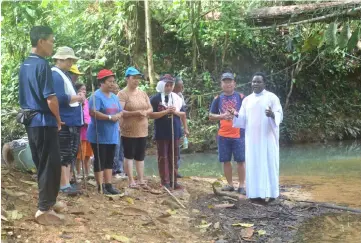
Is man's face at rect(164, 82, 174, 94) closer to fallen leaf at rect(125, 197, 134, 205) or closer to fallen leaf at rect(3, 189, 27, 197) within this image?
fallen leaf at rect(125, 197, 134, 205)

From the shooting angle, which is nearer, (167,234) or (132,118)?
(167,234)

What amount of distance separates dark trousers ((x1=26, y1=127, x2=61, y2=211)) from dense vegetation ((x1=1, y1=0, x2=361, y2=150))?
989 centimetres

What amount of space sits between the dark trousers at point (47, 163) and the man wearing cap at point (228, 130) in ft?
9.84

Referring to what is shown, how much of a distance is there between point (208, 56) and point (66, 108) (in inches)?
460

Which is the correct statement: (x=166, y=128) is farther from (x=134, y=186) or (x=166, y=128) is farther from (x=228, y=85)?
(x=228, y=85)

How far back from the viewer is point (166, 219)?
4766 mm

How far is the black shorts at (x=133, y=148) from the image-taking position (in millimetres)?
5781

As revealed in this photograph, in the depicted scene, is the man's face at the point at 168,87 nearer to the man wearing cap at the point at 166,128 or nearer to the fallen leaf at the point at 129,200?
the man wearing cap at the point at 166,128

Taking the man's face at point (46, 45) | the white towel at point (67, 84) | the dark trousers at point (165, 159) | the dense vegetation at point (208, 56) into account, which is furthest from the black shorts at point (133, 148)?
the dense vegetation at point (208, 56)

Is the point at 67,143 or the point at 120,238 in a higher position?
the point at 67,143

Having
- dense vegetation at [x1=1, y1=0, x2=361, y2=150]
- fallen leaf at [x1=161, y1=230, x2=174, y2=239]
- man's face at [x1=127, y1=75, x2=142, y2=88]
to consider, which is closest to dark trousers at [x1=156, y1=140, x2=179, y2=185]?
man's face at [x1=127, y1=75, x2=142, y2=88]

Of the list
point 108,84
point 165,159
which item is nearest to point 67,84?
point 108,84

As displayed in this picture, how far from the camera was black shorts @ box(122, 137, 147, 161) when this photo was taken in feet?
19.0

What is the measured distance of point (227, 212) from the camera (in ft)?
17.6
